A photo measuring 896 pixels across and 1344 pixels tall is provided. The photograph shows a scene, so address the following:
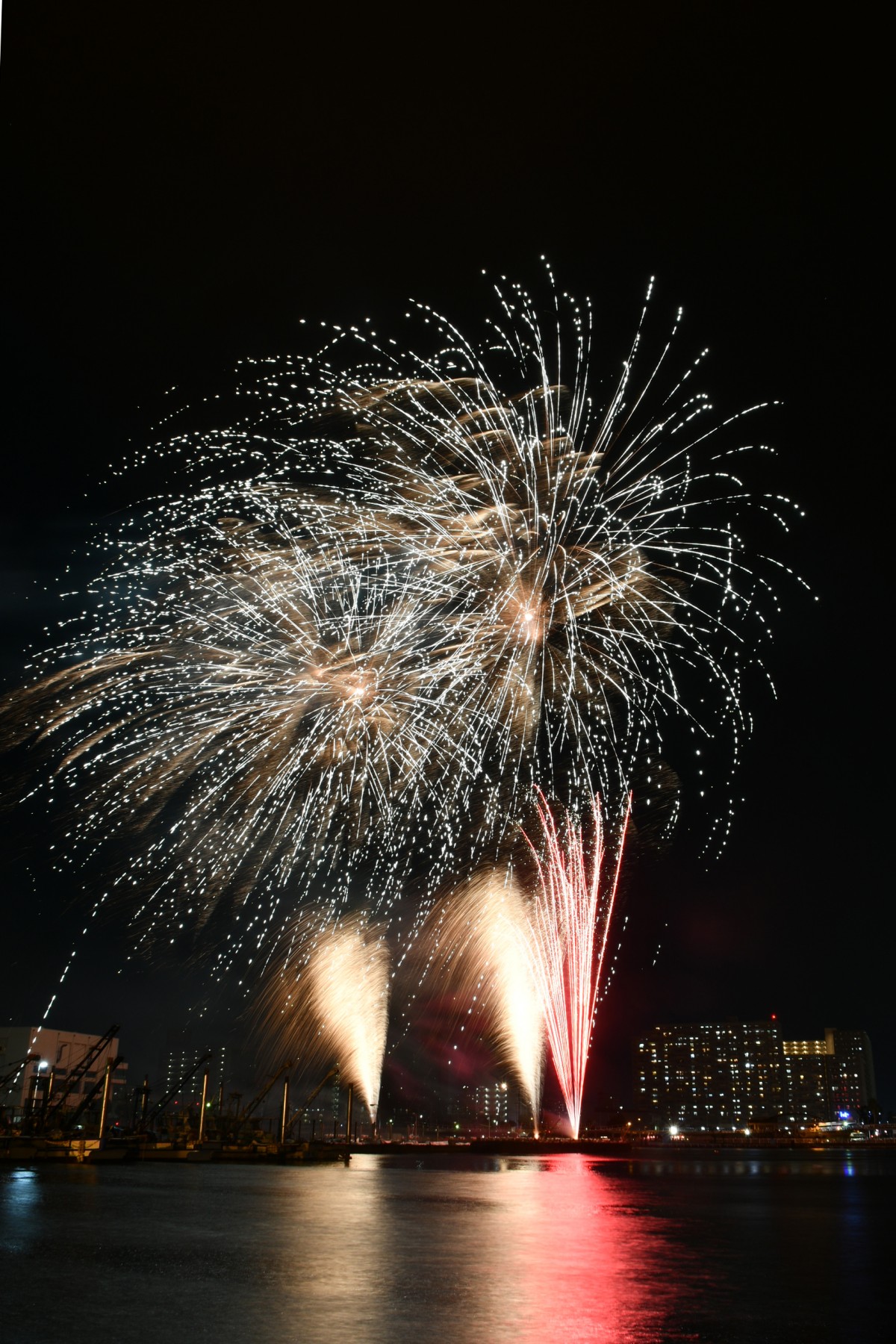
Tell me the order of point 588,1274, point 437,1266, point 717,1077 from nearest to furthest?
point 588,1274, point 437,1266, point 717,1077

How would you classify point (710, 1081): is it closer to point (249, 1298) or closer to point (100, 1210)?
point (100, 1210)

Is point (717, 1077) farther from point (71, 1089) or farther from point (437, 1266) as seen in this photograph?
point (437, 1266)

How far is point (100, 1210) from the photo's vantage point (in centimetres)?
2572

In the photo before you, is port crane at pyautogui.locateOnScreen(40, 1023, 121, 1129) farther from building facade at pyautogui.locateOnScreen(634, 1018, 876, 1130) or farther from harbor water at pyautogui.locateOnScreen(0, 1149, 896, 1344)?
building facade at pyautogui.locateOnScreen(634, 1018, 876, 1130)

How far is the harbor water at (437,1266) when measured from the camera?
11.1 m

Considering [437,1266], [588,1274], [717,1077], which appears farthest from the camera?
[717,1077]

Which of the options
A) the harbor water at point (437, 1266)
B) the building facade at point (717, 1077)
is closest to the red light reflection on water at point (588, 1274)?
the harbor water at point (437, 1266)

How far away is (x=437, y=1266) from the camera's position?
15484mm

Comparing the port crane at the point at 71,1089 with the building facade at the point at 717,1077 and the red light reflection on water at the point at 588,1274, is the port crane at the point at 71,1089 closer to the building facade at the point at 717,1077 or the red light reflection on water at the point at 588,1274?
the red light reflection on water at the point at 588,1274

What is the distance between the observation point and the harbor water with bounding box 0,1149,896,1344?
1113 centimetres

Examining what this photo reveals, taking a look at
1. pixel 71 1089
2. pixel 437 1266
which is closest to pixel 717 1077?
pixel 71 1089

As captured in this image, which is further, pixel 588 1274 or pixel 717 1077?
pixel 717 1077

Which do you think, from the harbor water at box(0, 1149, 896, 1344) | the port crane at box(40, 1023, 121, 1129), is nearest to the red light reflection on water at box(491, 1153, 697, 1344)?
the harbor water at box(0, 1149, 896, 1344)

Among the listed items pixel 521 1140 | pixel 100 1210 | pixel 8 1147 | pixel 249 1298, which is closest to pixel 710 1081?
pixel 521 1140
